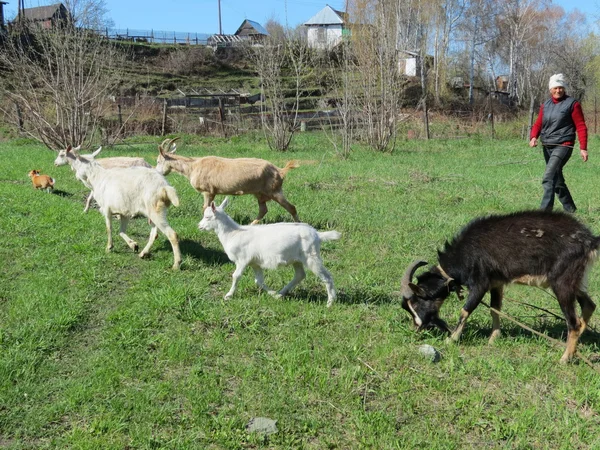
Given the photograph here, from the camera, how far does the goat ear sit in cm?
534

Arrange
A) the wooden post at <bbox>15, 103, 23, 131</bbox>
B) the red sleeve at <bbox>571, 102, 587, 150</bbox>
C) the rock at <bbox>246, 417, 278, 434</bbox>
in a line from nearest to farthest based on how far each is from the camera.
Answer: the rock at <bbox>246, 417, 278, 434</bbox>, the red sleeve at <bbox>571, 102, 587, 150</bbox>, the wooden post at <bbox>15, 103, 23, 131</bbox>

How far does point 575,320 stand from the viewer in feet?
15.7

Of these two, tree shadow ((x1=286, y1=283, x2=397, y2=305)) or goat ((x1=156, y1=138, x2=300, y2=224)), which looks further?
goat ((x1=156, y1=138, x2=300, y2=224))

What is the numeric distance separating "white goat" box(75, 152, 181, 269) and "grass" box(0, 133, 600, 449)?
0.35 m

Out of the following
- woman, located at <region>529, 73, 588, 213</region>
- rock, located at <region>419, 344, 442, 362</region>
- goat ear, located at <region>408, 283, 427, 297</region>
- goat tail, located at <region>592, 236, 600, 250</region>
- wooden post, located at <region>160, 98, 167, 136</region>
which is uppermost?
wooden post, located at <region>160, 98, 167, 136</region>

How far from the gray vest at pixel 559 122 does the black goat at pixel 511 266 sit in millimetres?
4746

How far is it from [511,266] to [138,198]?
4.95m

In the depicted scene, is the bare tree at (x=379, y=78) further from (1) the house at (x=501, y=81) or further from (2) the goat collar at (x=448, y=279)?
(1) the house at (x=501, y=81)

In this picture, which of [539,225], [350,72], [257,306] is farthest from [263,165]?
[350,72]

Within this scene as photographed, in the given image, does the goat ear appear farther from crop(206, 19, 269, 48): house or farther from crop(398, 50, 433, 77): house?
crop(206, 19, 269, 48): house

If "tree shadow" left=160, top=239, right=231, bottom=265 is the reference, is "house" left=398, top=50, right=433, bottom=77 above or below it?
above

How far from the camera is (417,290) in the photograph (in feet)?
17.6

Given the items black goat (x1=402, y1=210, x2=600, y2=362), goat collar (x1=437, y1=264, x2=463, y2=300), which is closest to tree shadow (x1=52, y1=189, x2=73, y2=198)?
black goat (x1=402, y1=210, x2=600, y2=362)

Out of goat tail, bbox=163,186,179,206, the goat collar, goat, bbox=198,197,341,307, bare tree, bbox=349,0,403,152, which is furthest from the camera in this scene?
bare tree, bbox=349,0,403,152
